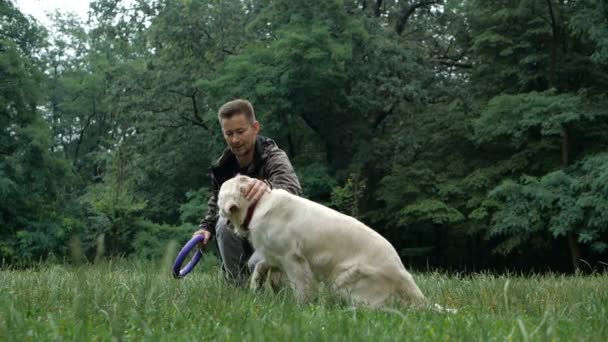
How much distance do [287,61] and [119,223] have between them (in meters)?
7.70

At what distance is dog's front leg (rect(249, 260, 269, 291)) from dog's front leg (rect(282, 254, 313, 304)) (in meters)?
0.24

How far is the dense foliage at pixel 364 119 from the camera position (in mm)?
21156

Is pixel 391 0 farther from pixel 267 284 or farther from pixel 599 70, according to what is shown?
pixel 267 284

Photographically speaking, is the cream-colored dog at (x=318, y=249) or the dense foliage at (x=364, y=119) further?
the dense foliage at (x=364, y=119)

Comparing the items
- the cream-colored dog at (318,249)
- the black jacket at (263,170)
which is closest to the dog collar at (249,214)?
the cream-colored dog at (318,249)

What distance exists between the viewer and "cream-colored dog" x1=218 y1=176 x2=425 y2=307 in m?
4.68

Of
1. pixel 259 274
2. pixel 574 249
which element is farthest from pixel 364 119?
pixel 259 274

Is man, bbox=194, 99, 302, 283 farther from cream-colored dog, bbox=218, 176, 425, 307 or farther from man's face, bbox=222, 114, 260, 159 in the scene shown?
cream-colored dog, bbox=218, 176, 425, 307

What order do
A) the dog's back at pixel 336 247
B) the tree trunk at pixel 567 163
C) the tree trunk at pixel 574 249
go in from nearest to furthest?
the dog's back at pixel 336 247
the tree trunk at pixel 574 249
the tree trunk at pixel 567 163

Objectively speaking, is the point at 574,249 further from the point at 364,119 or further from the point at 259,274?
the point at 259,274

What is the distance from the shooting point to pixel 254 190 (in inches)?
196

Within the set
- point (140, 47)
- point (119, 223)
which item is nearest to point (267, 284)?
point (119, 223)

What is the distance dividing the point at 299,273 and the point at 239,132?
1.53 meters

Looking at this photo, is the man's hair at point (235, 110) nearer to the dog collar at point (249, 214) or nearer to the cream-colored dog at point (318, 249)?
the cream-colored dog at point (318, 249)
